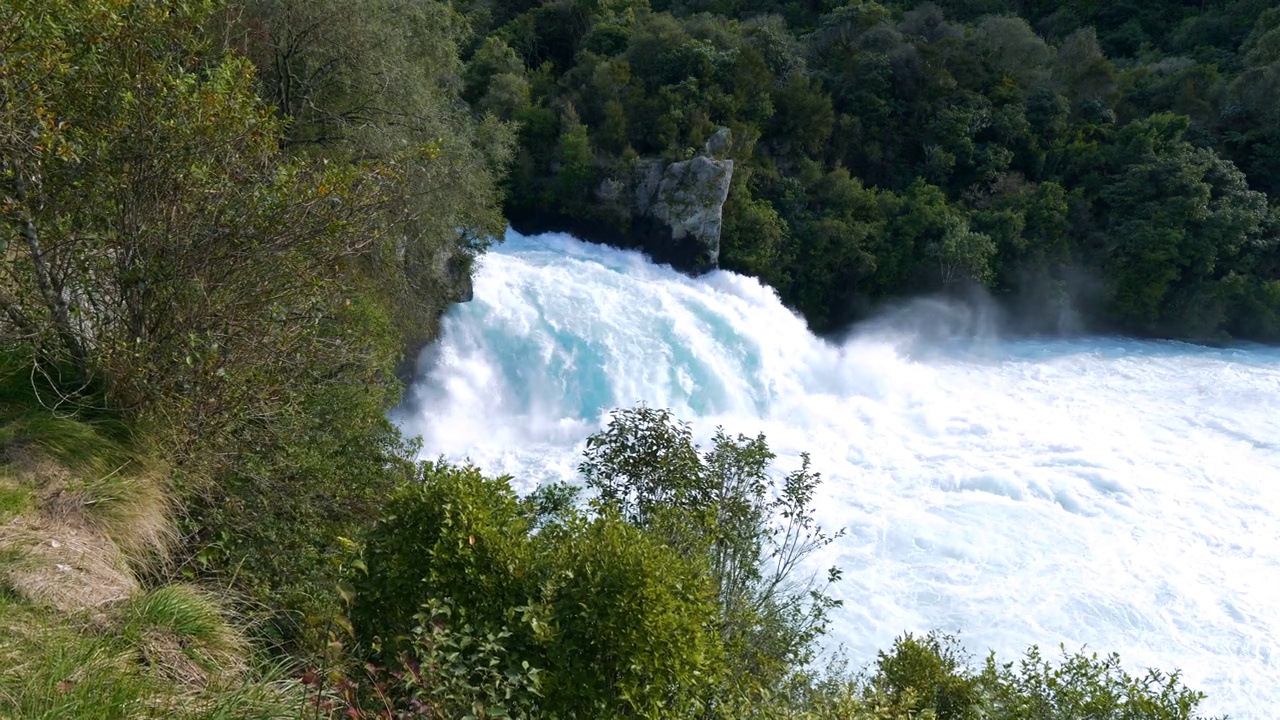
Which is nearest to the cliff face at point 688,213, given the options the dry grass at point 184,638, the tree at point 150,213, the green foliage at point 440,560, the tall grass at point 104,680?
the tree at point 150,213

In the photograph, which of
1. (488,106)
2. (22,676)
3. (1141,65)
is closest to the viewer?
(22,676)

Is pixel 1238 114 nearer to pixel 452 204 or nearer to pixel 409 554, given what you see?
pixel 452 204

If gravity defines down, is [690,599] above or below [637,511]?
above

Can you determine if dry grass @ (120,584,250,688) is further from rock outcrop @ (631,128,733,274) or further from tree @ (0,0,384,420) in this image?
rock outcrop @ (631,128,733,274)

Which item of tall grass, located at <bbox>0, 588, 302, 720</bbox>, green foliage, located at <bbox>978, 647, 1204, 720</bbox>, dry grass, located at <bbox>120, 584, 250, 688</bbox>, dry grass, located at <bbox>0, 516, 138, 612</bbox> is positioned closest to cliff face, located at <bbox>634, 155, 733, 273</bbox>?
green foliage, located at <bbox>978, 647, 1204, 720</bbox>

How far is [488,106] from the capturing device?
25906 millimetres

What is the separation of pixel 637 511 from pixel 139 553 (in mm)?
3793

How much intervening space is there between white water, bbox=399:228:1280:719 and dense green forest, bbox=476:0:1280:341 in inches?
81.8

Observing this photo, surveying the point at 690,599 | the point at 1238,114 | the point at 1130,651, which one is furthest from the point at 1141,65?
the point at 690,599

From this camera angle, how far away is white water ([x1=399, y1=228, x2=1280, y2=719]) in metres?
11.7

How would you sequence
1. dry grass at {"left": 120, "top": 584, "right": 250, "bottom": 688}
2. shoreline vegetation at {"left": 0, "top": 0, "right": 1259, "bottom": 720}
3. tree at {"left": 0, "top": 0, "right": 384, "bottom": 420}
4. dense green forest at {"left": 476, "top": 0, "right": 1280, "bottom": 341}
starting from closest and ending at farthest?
dry grass at {"left": 120, "top": 584, "right": 250, "bottom": 688} → shoreline vegetation at {"left": 0, "top": 0, "right": 1259, "bottom": 720} → tree at {"left": 0, "top": 0, "right": 384, "bottom": 420} → dense green forest at {"left": 476, "top": 0, "right": 1280, "bottom": 341}

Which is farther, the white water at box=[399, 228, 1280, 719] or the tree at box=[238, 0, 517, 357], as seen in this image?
the white water at box=[399, 228, 1280, 719]

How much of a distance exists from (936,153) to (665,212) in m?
10.3

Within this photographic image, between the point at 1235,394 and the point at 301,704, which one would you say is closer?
the point at 301,704
